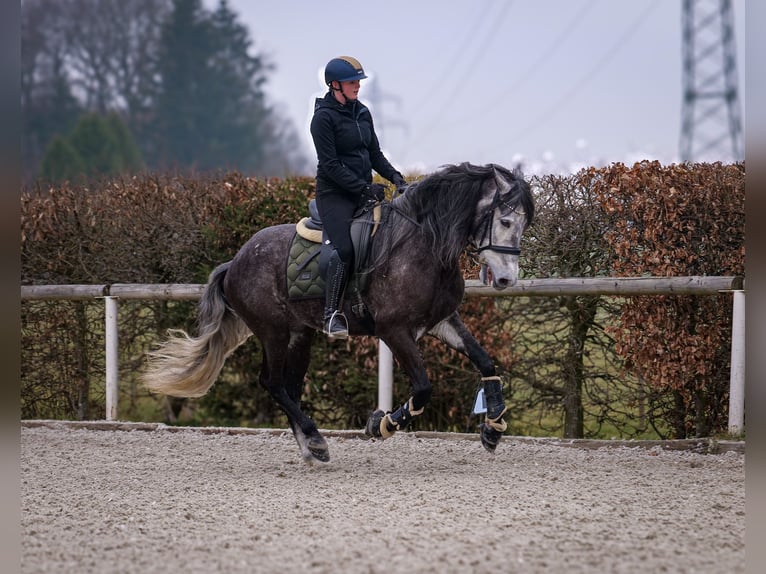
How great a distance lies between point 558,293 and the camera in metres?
7.37

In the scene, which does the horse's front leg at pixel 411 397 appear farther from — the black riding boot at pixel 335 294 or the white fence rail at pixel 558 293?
the white fence rail at pixel 558 293

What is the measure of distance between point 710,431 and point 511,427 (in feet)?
5.90

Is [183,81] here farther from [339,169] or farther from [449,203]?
[449,203]

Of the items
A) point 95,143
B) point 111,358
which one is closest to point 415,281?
A: point 111,358

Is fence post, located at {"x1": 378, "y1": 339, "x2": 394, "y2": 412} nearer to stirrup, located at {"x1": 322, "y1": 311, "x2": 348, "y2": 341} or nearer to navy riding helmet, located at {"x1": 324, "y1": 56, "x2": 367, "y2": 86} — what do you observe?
stirrup, located at {"x1": 322, "y1": 311, "x2": 348, "y2": 341}

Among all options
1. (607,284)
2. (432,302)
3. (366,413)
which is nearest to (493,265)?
(432,302)

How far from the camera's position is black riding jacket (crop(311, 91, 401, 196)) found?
21.0 ft

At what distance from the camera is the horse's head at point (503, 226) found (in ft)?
19.5

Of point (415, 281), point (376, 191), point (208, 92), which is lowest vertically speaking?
point (415, 281)

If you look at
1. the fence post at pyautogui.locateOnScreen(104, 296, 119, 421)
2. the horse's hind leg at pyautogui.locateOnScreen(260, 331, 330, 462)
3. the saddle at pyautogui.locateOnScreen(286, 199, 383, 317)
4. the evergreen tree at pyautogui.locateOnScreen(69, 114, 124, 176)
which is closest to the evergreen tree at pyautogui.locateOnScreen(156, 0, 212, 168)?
the evergreen tree at pyautogui.locateOnScreen(69, 114, 124, 176)

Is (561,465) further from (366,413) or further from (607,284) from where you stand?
(366,413)

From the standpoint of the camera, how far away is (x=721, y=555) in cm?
407

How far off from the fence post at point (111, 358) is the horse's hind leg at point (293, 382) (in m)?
2.60

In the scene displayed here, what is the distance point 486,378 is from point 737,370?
206cm
